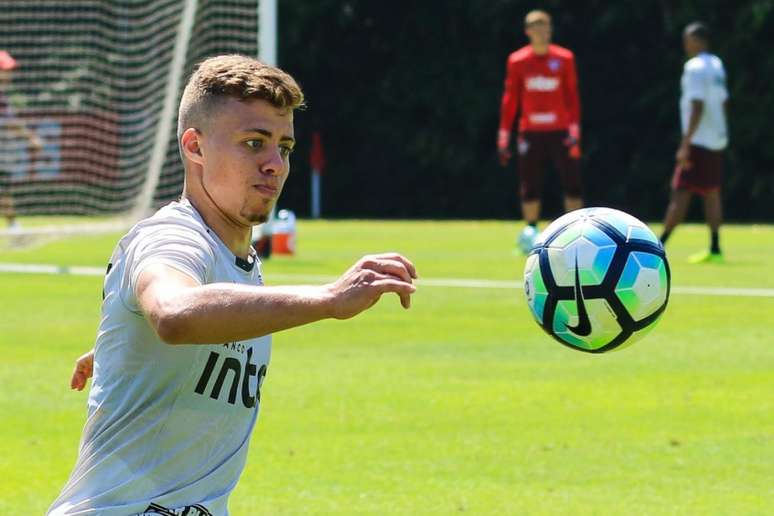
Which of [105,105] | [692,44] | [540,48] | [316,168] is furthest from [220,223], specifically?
[316,168]

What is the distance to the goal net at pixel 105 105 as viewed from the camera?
21.1 meters

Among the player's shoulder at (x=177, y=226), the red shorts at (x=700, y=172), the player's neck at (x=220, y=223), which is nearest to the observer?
the player's shoulder at (x=177, y=226)

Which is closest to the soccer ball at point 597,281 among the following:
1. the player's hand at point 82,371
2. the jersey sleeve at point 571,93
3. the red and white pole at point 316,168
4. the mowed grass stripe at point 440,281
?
the player's hand at point 82,371

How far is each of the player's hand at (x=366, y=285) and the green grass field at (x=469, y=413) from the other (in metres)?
2.76

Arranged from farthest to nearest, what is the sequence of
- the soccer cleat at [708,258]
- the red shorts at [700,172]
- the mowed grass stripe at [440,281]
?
the red shorts at [700,172] → the soccer cleat at [708,258] → the mowed grass stripe at [440,281]

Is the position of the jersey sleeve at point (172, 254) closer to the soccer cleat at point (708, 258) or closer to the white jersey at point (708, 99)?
the soccer cleat at point (708, 258)

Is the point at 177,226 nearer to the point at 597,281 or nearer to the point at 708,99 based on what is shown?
the point at 597,281

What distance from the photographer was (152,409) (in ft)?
13.0

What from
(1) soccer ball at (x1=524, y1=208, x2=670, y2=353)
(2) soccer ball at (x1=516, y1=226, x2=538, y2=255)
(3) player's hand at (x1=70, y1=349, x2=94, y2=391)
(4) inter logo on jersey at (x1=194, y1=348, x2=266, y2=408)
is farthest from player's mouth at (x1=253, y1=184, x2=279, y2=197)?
(2) soccer ball at (x1=516, y1=226, x2=538, y2=255)

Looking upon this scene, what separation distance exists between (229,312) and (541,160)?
16.2m

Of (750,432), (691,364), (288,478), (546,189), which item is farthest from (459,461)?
(546,189)

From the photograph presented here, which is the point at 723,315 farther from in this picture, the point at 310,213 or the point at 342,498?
the point at 310,213

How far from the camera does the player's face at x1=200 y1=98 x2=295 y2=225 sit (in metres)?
3.87

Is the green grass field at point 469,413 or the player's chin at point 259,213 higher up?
the player's chin at point 259,213
